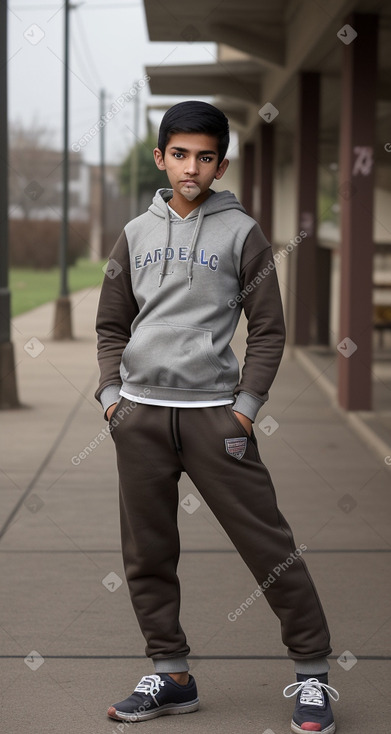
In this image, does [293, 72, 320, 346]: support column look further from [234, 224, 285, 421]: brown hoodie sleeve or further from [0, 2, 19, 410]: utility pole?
[234, 224, 285, 421]: brown hoodie sleeve

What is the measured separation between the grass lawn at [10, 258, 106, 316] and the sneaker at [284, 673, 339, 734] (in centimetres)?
2121

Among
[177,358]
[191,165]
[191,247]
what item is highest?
[191,165]

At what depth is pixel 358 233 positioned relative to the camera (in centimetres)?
1043

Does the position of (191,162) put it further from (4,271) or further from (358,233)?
(4,271)

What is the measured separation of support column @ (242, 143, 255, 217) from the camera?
2780cm

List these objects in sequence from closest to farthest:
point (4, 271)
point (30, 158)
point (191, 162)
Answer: point (191, 162)
point (4, 271)
point (30, 158)

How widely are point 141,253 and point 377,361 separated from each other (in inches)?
442

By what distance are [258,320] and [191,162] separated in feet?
1.63

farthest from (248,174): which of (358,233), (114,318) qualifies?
(114,318)

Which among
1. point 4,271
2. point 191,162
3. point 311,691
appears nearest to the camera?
point 191,162

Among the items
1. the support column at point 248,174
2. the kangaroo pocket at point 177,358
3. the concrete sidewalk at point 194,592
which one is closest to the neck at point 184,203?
the kangaroo pocket at point 177,358

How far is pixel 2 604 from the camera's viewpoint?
16.1ft

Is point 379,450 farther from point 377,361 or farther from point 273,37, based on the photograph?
point 273,37

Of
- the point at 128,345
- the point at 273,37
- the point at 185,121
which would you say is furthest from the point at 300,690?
the point at 273,37
